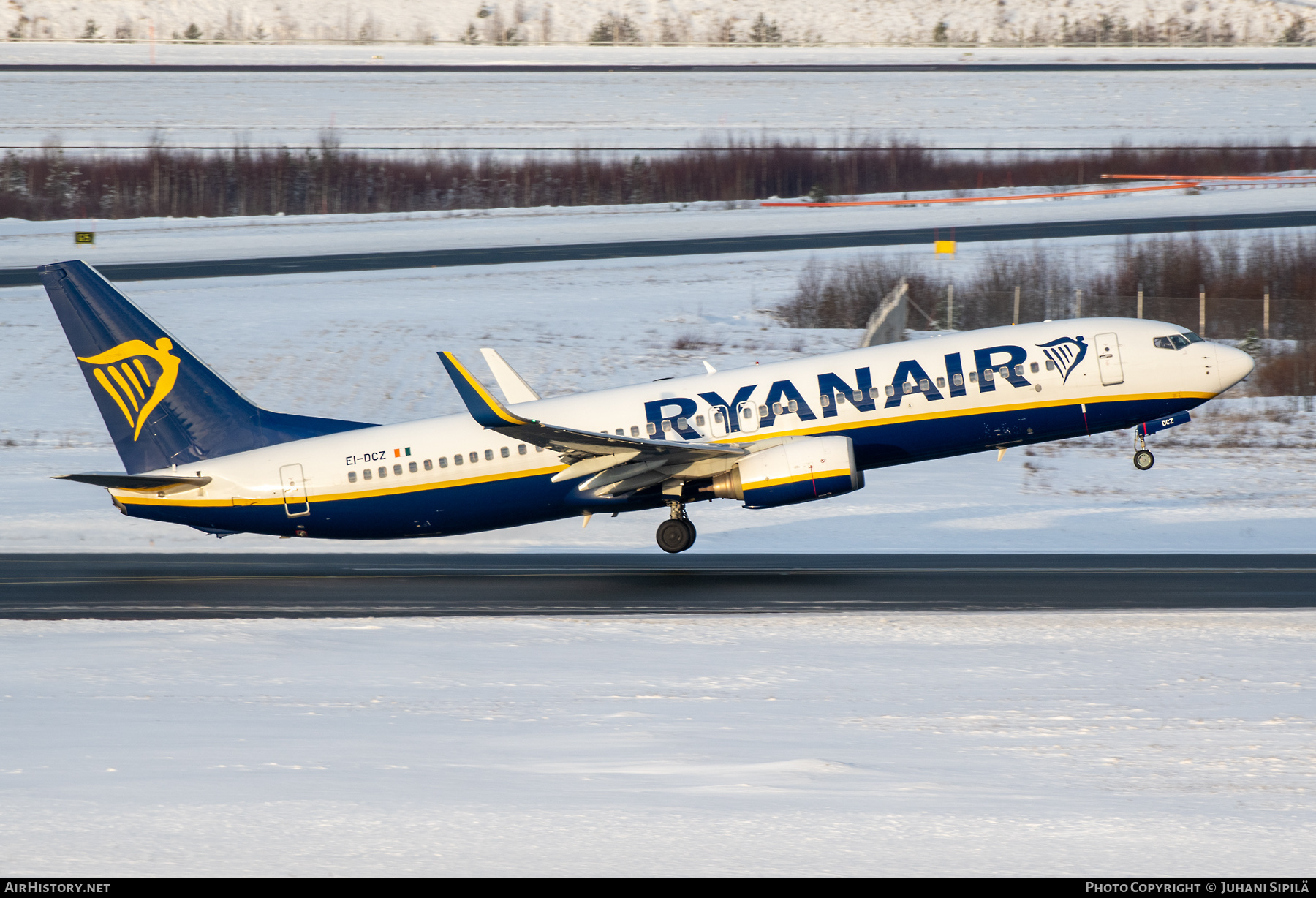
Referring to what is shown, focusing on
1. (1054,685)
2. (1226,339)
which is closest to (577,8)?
(1226,339)

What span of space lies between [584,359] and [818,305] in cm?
965

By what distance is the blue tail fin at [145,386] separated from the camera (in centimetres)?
2714

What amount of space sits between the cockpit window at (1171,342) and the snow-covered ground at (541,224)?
107 feet

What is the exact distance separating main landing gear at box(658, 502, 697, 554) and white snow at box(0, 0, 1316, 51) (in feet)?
297

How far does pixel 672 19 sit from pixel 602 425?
3841 inches

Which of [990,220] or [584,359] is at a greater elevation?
[990,220]

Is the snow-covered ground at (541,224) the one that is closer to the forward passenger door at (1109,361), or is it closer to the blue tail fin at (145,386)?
the blue tail fin at (145,386)

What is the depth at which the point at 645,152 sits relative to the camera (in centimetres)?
7725

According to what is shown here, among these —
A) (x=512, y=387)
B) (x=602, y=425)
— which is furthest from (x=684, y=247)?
(x=602, y=425)

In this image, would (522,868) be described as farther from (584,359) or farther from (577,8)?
(577,8)

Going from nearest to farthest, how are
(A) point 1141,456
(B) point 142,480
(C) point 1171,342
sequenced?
(B) point 142,480 → (C) point 1171,342 → (A) point 1141,456

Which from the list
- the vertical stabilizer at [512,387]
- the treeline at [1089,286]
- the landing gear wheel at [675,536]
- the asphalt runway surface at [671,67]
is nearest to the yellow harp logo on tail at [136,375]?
the vertical stabilizer at [512,387]

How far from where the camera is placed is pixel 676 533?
27.9 m

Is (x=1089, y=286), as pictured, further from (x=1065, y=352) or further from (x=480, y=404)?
(x=480, y=404)
